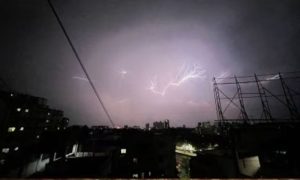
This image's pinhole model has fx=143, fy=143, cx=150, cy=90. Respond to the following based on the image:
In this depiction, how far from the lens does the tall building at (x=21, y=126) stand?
843 inches

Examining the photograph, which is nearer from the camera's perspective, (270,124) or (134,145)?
(270,124)

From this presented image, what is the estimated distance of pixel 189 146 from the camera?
4394 cm

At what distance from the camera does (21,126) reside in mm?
39531

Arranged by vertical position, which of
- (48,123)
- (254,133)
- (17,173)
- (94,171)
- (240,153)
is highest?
(48,123)

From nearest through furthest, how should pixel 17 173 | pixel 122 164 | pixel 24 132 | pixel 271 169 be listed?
pixel 271 169 → pixel 17 173 → pixel 122 164 → pixel 24 132

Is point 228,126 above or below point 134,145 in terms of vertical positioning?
above

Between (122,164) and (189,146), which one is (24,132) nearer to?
(122,164)

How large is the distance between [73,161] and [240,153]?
62.9 feet

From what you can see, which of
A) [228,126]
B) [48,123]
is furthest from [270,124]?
[48,123]

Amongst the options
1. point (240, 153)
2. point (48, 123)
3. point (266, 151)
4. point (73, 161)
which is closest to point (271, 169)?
point (266, 151)

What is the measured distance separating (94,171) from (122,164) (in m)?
7.88

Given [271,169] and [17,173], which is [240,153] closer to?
[271,169]

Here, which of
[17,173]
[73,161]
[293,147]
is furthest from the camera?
[17,173]

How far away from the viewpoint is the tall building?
843 inches
